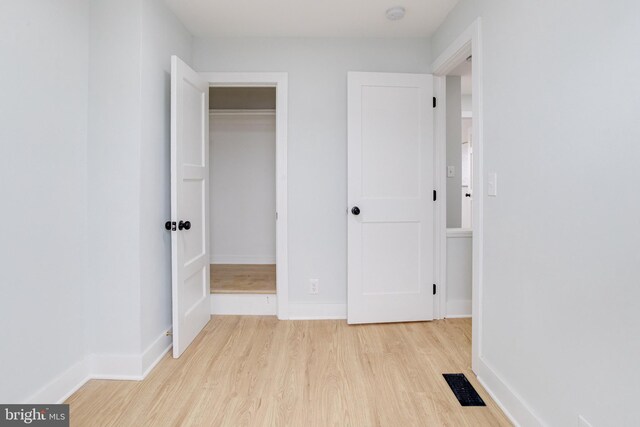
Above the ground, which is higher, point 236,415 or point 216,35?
point 216,35

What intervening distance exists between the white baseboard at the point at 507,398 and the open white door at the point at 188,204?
1.91 m

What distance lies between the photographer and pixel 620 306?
3.62 ft

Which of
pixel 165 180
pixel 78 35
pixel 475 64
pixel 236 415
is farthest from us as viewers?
pixel 165 180

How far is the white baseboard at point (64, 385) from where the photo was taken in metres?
1.68

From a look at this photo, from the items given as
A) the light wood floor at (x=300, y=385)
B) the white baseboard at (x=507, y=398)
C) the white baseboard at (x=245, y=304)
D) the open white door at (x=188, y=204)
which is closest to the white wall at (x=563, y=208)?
the white baseboard at (x=507, y=398)

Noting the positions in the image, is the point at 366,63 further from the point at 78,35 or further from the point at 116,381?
the point at 116,381

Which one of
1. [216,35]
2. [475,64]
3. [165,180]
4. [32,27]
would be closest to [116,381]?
[165,180]

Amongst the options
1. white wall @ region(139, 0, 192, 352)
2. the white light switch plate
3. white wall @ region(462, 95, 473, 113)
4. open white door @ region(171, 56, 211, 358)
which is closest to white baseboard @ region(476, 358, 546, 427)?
the white light switch plate

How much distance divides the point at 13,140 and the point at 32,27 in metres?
0.56

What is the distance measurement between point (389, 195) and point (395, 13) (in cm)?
134

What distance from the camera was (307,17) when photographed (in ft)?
8.39

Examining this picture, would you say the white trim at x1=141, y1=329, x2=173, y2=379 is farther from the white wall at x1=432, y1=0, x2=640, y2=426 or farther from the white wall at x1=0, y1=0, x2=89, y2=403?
the white wall at x1=432, y1=0, x2=640, y2=426

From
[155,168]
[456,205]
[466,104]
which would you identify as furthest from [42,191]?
[466,104]

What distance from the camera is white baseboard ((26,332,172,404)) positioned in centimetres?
183
